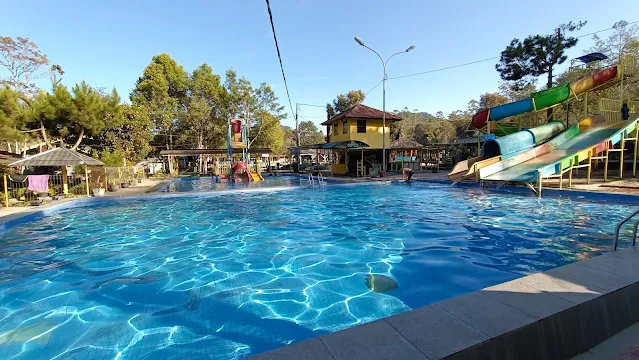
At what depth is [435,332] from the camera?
2105 mm

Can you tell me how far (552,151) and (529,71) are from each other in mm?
12653

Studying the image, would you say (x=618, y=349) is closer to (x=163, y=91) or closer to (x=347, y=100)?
(x=163, y=91)

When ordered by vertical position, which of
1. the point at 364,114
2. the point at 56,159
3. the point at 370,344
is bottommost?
the point at 370,344

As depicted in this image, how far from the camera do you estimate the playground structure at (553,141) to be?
11773 millimetres

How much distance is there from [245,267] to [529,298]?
442 centimetres

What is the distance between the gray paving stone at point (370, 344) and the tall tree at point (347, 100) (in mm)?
43726

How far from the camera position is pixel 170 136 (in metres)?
35.8

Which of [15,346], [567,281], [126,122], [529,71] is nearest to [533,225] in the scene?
[567,281]

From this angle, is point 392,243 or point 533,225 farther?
point 533,225

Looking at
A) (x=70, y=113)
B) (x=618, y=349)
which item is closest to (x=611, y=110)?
(x=618, y=349)

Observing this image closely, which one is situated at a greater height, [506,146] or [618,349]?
[506,146]

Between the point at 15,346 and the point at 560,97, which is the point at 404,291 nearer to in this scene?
the point at 15,346

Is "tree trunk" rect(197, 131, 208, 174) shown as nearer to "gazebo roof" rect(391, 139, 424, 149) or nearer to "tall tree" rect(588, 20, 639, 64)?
"gazebo roof" rect(391, 139, 424, 149)

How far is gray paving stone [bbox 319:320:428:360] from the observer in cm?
192
